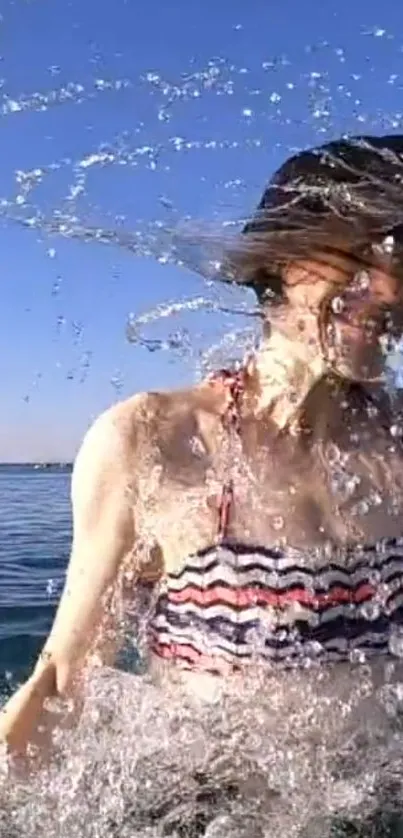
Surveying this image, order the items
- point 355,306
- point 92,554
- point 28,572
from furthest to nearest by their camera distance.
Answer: point 28,572 → point 92,554 → point 355,306

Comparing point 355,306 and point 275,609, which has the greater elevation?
point 355,306

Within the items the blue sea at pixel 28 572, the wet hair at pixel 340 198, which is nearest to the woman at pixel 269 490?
the wet hair at pixel 340 198

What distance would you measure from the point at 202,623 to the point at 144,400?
1.87ft

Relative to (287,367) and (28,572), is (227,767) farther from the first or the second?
(28,572)

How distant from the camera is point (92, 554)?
3398 mm

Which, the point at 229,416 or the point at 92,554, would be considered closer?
the point at 92,554

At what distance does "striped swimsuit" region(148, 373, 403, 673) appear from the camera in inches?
133

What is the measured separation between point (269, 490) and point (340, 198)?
0.77 metres

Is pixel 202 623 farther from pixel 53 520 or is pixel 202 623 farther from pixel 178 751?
pixel 53 520

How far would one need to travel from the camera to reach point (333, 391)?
3588mm

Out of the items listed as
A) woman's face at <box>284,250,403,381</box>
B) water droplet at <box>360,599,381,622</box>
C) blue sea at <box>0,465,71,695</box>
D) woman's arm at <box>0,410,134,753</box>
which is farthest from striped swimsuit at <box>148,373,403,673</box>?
blue sea at <box>0,465,71,695</box>

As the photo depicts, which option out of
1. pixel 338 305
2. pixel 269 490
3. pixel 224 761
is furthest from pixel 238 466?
pixel 224 761

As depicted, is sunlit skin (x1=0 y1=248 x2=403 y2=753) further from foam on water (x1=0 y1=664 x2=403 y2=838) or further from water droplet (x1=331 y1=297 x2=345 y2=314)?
foam on water (x1=0 y1=664 x2=403 y2=838)

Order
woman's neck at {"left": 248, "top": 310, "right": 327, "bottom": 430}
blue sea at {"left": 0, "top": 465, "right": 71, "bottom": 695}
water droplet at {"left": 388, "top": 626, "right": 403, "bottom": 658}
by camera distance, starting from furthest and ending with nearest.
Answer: blue sea at {"left": 0, "top": 465, "right": 71, "bottom": 695} < water droplet at {"left": 388, "top": 626, "right": 403, "bottom": 658} < woman's neck at {"left": 248, "top": 310, "right": 327, "bottom": 430}
